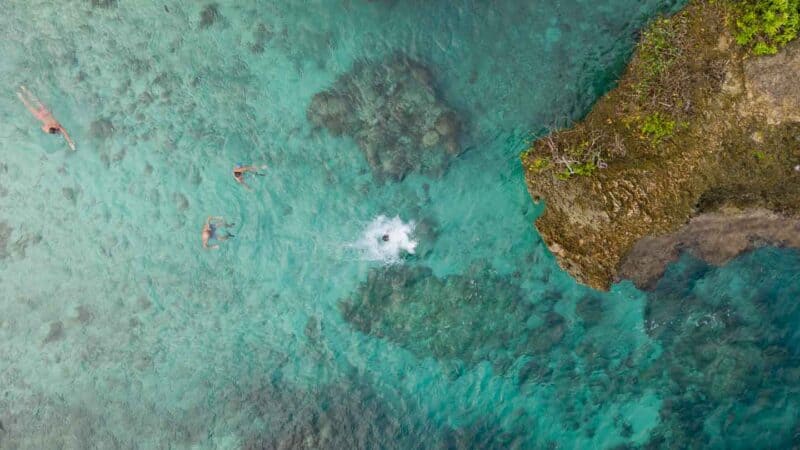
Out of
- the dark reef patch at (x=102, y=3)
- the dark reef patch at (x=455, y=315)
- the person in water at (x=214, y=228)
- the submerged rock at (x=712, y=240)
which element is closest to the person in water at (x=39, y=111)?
the dark reef patch at (x=102, y=3)

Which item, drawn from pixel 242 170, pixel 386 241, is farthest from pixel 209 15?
pixel 386 241

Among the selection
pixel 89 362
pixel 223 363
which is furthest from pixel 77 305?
pixel 223 363

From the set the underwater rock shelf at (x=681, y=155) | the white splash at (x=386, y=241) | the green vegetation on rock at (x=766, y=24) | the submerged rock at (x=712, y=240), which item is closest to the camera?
the green vegetation on rock at (x=766, y=24)

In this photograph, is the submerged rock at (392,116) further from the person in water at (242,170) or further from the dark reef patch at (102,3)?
the dark reef patch at (102,3)

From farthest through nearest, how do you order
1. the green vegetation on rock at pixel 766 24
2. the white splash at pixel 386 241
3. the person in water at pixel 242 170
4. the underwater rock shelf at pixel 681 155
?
the white splash at pixel 386 241, the person in water at pixel 242 170, the underwater rock shelf at pixel 681 155, the green vegetation on rock at pixel 766 24

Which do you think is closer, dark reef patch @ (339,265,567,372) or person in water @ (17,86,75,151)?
person in water @ (17,86,75,151)

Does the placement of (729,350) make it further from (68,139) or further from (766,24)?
(68,139)

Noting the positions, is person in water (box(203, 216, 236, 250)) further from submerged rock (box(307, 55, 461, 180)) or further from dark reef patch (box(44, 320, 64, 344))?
dark reef patch (box(44, 320, 64, 344))

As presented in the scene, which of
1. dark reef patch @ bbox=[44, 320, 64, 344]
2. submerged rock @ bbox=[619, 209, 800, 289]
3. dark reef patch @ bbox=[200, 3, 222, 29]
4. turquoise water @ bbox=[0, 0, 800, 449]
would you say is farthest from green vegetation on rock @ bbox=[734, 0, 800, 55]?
dark reef patch @ bbox=[44, 320, 64, 344]
